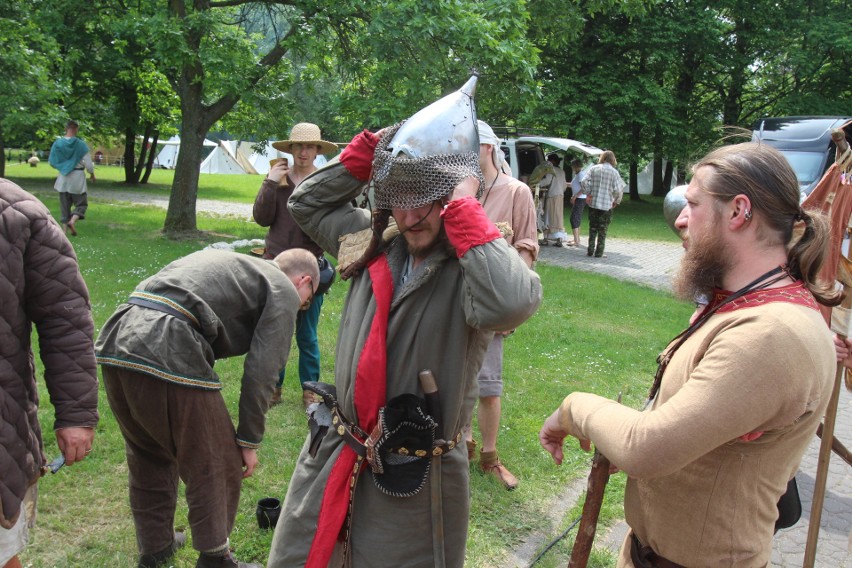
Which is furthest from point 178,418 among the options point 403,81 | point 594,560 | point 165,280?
point 403,81

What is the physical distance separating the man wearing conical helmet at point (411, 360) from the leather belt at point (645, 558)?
54cm

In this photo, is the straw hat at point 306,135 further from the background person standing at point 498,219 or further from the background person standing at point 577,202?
Answer: the background person standing at point 577,202

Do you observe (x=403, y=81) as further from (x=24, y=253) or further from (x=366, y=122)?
(x=24, y=253)

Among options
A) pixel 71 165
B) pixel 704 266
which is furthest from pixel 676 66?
pixel 704 266

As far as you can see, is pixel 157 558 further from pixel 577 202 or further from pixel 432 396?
pixel 577 202

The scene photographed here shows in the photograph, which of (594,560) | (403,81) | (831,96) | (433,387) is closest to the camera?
(433,387)

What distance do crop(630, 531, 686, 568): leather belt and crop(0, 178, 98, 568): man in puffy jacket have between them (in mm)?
1903

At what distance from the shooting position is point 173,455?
3066 mm

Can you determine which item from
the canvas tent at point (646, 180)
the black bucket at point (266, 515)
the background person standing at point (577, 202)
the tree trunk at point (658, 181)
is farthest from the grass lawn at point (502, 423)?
the canvas tent at point (646, 180)

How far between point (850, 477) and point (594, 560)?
2.41 meters

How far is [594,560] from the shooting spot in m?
3.66

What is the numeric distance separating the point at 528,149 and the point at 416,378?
14.7 metres

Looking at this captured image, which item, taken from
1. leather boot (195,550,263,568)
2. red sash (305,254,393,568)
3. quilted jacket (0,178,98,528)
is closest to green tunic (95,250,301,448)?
quilted jacket (0,178,98,528)

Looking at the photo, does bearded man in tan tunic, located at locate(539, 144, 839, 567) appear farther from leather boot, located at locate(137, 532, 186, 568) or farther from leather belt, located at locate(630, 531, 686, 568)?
leather boot, located at locate(137, 532, 186, 568)
